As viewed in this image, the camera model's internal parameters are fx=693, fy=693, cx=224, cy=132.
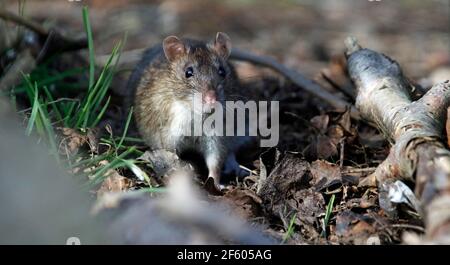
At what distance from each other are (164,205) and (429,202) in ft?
4.50

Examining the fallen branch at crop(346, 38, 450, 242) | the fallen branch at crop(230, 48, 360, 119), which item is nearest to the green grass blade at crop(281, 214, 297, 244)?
the fallen branch at crop(346, 38, 450, 242)

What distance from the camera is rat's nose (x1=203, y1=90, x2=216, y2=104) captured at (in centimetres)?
545

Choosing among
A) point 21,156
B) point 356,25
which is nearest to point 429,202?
point 21,156

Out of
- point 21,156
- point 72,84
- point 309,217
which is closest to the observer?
point 21,156

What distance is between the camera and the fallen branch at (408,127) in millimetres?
3578

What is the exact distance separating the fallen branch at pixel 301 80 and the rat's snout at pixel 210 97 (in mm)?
1477

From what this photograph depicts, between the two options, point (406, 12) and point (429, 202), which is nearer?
point (429, 202)

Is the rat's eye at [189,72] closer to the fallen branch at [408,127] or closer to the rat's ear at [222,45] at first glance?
the rat's ear at [222,45]

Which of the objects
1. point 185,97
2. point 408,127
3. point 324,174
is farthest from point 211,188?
point 408,127

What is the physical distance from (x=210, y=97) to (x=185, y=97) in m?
0.38

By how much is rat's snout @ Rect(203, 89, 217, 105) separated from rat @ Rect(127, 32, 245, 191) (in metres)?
0.08
